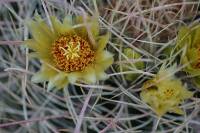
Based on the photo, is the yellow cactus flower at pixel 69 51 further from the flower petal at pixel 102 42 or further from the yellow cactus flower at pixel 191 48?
the yellow cactus flower at pixel 191 48

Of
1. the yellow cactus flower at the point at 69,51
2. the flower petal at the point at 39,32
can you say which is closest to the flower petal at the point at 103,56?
the yellow cactus flower at the point at 69,51

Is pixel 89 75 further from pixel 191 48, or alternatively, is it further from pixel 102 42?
pixel 191 48

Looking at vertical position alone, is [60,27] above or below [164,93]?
above

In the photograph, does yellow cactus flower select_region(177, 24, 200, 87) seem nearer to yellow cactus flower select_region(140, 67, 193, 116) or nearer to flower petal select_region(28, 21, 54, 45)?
yellow cactus flower select_region(140, 67, 193, 116)

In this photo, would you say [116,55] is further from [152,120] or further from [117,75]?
[152,120]

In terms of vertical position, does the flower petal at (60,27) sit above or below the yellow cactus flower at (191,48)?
above

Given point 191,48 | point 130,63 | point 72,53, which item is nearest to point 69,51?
point 72,53

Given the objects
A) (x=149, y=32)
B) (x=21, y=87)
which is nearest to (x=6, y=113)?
(x=21, y=87)

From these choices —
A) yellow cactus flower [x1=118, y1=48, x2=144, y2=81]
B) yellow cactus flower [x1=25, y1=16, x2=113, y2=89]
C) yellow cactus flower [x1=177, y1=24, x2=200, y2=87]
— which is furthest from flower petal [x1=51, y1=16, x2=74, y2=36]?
yellow cactus flower [x1=177, y1=24, x2=200, y2=87]
